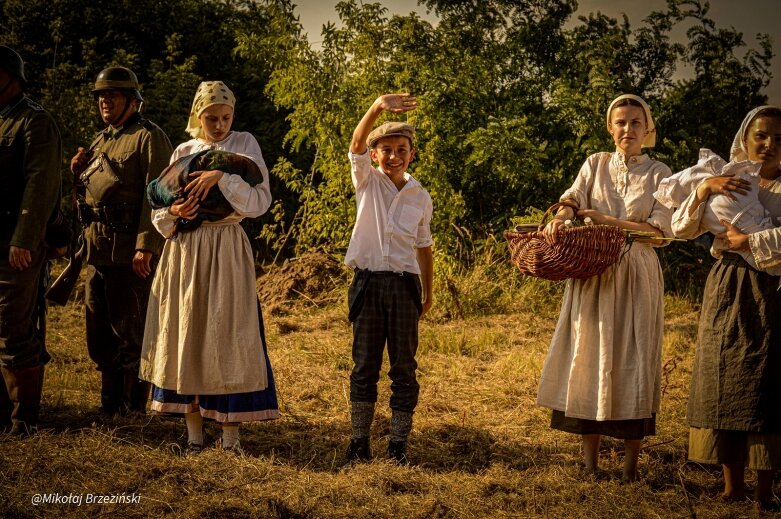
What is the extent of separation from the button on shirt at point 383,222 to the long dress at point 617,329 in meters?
0.89

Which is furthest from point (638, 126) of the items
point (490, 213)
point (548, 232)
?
point (490, 213)

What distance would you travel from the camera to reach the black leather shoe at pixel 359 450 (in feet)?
15.7

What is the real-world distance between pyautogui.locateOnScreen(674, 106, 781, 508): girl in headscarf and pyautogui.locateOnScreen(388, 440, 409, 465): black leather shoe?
4.99 feet

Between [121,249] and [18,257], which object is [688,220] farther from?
[18,257]

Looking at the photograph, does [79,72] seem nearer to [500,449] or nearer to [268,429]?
[268,429]

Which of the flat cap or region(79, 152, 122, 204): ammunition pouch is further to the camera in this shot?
region(79, 152, 122, 204): ammunition pouch

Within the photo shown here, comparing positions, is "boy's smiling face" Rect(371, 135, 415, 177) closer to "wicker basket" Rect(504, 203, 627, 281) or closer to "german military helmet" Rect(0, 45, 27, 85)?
"wicker basket" Rect(504, 203, 627, 281)

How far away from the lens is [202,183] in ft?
15.4

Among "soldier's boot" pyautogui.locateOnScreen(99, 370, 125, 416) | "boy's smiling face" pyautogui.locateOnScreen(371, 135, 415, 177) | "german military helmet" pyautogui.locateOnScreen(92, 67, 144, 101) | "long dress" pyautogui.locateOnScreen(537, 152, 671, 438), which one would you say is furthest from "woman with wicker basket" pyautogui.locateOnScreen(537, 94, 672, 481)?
"german military helmet" pyautogui.locateOnScreen(92, 67, 144, 101)

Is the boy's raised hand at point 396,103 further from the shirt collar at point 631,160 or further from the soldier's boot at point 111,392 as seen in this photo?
the soldier's boot at point 111,392

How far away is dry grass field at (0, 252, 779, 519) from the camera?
4.00 meters

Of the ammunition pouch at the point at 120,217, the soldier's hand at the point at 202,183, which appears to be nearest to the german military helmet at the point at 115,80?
the ammunition pouch at the point at 120,217

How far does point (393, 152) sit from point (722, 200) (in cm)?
178

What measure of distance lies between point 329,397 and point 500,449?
160 centimetres
